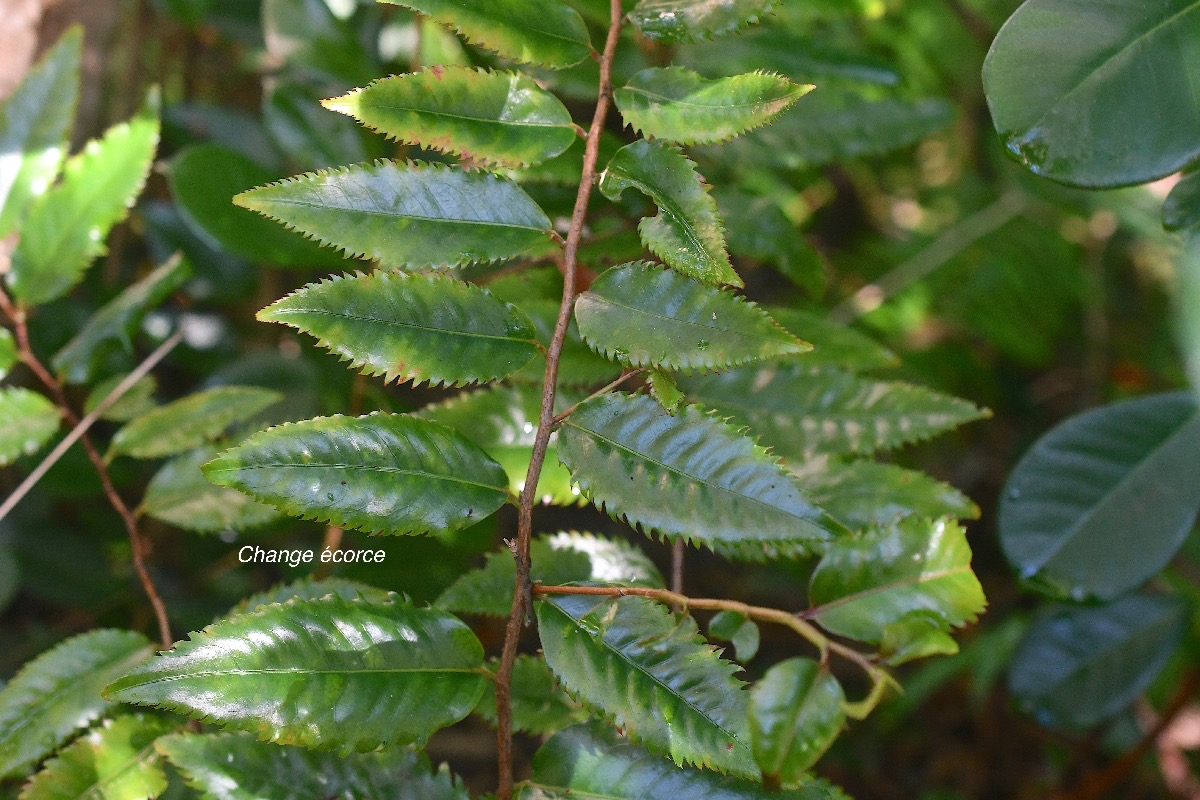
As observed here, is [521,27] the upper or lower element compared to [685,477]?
upper

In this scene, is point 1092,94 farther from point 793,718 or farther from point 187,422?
point 187,422

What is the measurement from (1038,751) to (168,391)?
6.62ft

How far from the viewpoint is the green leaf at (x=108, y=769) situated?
0.74 m

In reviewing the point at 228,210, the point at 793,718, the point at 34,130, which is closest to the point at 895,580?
the point at 793,718

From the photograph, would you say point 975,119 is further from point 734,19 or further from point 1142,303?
point 734,19

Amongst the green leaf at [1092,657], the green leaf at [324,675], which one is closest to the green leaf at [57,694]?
the green leaf at [324,675]

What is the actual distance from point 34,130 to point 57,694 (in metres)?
0.63

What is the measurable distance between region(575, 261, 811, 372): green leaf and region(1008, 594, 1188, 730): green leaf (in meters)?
0.91

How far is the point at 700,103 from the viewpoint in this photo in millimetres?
709

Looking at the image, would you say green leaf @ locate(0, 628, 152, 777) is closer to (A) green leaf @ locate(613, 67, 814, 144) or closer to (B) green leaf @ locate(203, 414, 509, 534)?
(B) green leaf @ locate(203, 414, 509, 534)

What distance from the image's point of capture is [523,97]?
0.74 m

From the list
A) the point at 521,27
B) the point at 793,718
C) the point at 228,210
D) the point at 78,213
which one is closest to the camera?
the point at 793,718

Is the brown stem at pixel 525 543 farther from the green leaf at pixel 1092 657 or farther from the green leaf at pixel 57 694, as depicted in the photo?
the green leaf at pixel 1092 657

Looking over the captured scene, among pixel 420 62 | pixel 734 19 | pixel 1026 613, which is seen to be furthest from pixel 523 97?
pixel 1026 613
